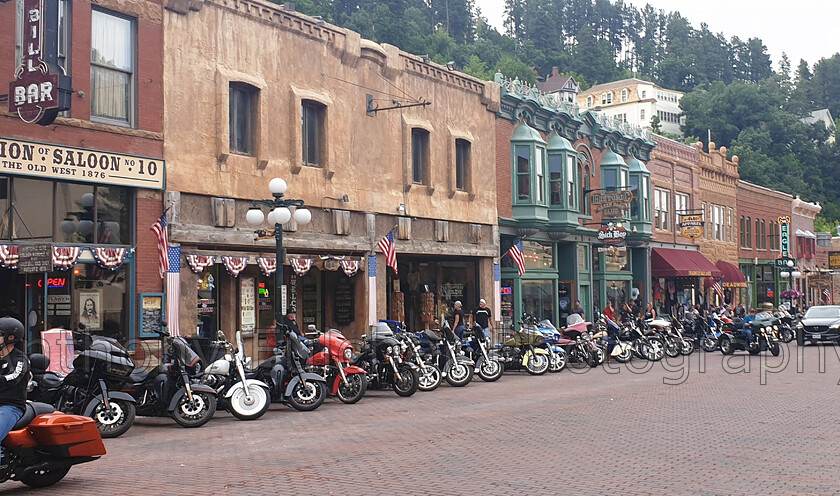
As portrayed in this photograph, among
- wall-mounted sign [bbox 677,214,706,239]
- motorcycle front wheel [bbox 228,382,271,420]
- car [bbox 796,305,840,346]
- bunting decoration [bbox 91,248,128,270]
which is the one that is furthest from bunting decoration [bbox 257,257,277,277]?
wall-mounted sign [bbox 677,214,706,239]

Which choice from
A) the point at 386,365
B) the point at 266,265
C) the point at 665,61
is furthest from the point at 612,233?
the point at 665,61

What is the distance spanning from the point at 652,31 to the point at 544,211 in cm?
15124

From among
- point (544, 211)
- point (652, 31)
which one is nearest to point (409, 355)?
point (544, 211)

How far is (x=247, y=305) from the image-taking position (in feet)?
75.0

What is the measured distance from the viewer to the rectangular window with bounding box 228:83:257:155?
74.0 feet

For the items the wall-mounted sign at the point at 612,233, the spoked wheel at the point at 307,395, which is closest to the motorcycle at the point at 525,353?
the spoked wheel at the point at 307,395

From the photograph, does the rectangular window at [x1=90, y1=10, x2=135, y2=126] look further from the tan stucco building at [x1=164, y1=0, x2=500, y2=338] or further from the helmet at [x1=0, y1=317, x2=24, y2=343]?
the helmet at [x1=0, y1=317, x2=24, y2=343]

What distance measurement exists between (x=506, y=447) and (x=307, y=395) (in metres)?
5.24

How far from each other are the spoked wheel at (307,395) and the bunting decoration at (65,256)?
5627 millimetres

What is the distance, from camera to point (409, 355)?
19.2 metres

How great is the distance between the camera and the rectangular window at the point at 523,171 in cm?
3303

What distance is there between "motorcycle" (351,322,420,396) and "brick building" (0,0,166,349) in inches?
194

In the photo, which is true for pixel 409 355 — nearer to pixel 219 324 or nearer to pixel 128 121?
pixel 219 324

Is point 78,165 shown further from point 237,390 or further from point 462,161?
point 462,161
